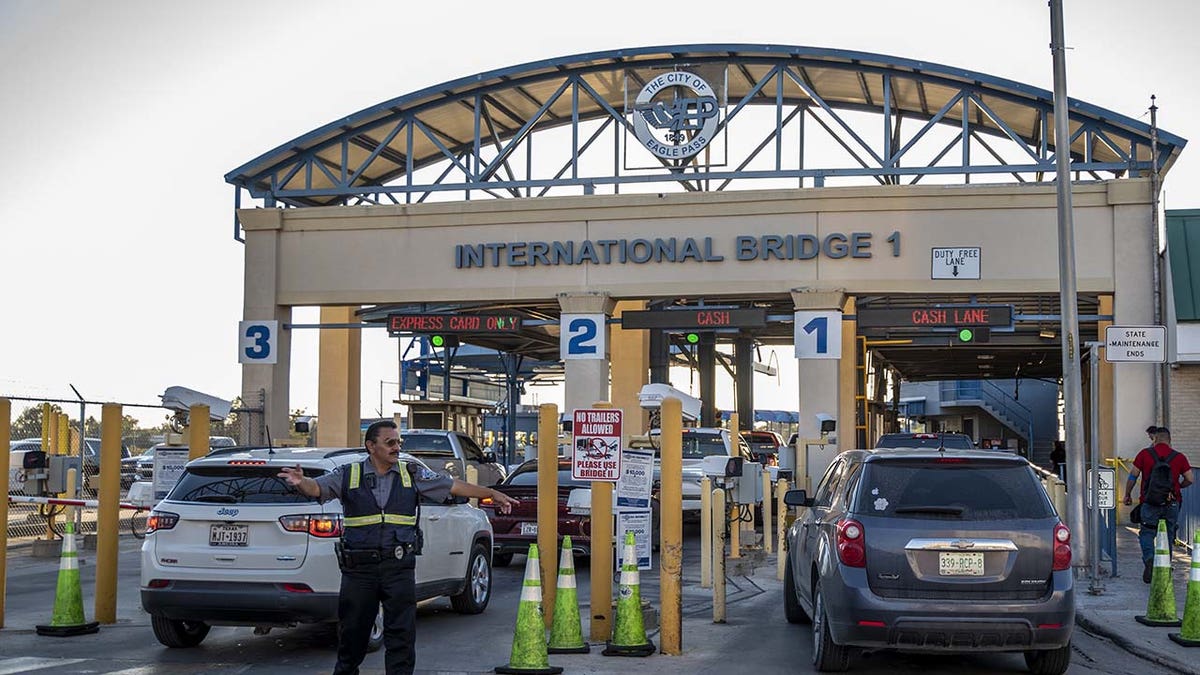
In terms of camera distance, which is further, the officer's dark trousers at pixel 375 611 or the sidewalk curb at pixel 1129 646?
the sidewalk curb at pixel 1129 646

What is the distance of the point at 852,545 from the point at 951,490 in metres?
0.86

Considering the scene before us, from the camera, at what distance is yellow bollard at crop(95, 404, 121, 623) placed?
504 inches

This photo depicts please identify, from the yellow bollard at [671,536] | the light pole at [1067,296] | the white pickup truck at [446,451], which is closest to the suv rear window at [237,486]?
the yellow bollard at [671,536]

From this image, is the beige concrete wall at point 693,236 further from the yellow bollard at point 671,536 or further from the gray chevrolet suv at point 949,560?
the gray chevrolet suv at point 949,560

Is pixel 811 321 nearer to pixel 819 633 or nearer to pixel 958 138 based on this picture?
pixel 958 138

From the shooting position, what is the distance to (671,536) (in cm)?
1106

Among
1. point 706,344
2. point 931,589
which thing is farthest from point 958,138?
point 931,589

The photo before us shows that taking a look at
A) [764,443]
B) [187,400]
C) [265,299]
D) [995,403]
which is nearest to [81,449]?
[187,400]

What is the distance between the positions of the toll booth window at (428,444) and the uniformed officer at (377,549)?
1624 cm

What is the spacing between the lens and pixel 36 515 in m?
24.7

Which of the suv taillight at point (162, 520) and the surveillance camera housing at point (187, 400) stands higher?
the surveillance camera housing at point (187, 400)

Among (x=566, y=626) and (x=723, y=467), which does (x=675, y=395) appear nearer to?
(x=723, y=467)

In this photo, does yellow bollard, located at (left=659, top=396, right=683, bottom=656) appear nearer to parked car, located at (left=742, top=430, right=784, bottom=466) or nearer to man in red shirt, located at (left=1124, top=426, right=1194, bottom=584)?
man in red shirt, located at (left=1124, top=426, right=1194, bottom=584)

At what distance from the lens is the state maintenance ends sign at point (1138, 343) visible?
15820 millimetres
